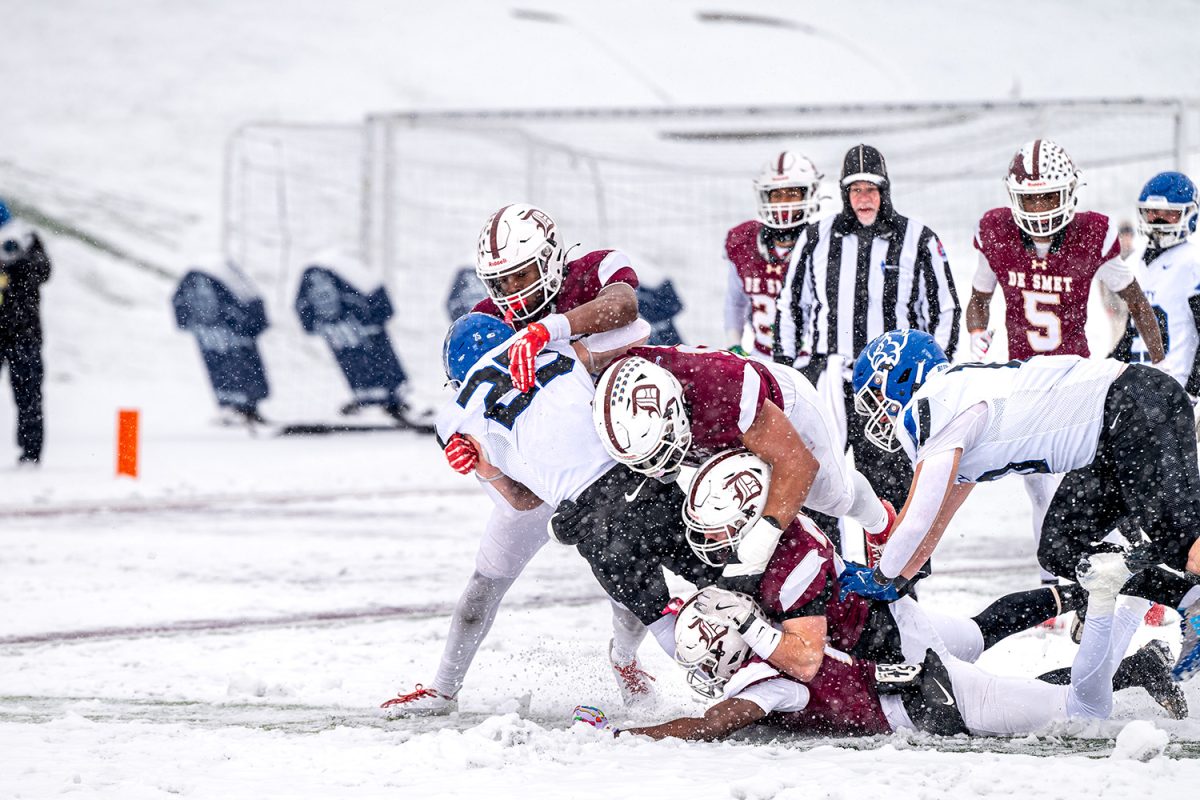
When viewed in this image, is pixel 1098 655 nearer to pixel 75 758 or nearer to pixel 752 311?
pixel 75 758

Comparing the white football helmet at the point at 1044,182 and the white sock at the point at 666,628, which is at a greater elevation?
the white football helmet at the point at 1044,182

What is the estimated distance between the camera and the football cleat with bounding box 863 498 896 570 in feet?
16.4

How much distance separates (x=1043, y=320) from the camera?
5777 millimetres

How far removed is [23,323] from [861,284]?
6850mm

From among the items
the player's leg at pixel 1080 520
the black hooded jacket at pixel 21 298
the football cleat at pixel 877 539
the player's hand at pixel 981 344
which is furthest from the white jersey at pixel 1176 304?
the black hooded jacket at pixel 21 298

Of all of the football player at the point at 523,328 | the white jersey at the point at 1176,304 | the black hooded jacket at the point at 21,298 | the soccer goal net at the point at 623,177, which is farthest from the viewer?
the soccer goal net at the point at 623,177

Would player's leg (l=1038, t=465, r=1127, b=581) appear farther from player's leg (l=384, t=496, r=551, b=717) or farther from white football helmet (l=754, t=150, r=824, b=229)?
white football helmet (l=754, t=150, r=824, b=229)

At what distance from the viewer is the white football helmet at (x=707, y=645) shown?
12.8 ft

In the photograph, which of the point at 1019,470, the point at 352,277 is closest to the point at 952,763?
the point at 1019,470

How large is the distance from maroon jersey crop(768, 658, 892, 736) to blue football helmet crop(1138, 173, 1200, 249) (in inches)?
137

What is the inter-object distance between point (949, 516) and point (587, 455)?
3.49 feet

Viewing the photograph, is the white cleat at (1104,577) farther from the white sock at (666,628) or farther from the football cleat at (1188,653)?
the white sock at (666,628)

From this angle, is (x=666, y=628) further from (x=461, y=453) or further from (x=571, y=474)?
(x=461, y=453)

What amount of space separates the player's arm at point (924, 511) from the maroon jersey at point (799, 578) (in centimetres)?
18
